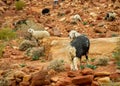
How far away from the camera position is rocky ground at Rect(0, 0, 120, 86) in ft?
45.5

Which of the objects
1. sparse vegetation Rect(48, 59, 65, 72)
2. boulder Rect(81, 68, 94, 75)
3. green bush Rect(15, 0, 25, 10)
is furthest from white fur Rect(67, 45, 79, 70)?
green bush Rect(15, 0, 25, 10)

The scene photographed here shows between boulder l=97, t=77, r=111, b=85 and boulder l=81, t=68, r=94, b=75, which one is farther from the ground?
boulder l=81, t=68, r=94, b=75

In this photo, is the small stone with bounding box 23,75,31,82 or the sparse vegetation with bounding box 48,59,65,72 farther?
the sparse vegetation with bounding box 48,59,65,72

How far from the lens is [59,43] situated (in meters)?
19.7

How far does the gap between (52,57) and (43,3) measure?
618 inches

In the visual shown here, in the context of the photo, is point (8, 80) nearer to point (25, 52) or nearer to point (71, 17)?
point (25, 52)

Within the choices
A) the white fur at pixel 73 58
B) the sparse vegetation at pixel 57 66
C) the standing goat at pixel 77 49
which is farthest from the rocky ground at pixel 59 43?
the standing goat at pixel 77 49

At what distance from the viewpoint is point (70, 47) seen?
48.3 ft

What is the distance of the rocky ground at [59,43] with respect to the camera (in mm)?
13883

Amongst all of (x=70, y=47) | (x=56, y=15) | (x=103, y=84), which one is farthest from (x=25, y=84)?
(x=56, y=15)

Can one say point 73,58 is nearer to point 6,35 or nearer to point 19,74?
point 19,74

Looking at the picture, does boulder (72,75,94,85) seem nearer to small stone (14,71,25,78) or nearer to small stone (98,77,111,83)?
small stone (98,77,111,83)

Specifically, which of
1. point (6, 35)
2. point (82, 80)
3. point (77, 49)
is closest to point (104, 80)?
point (82, 80)

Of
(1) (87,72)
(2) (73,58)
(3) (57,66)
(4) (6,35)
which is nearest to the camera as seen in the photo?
(1) (87,72)
